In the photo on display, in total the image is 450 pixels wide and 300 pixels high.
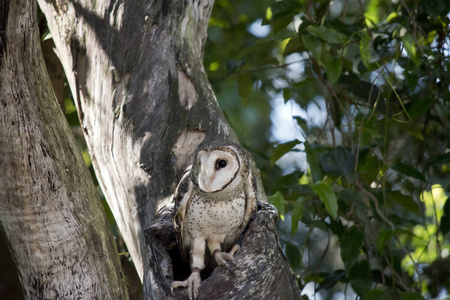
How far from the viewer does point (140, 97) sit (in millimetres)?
1621

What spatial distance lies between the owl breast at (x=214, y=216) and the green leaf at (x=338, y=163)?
63 cm

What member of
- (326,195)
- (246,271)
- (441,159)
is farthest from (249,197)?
(441,159)

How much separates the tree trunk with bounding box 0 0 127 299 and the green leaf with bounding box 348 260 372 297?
3.26 ft

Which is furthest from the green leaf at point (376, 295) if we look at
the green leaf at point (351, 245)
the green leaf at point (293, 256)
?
the green leaf at point (293, 256)

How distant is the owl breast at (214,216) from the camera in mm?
1337

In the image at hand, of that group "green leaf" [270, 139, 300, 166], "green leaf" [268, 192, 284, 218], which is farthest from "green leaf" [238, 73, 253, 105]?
"green leaf" [268, 192, 284, 218]

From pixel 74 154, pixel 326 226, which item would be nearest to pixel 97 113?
pixel 74 154

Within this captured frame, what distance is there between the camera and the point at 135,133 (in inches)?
63.1

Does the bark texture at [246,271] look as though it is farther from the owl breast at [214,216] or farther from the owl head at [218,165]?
the owl head at [218,165]

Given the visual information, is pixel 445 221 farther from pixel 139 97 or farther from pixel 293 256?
pixel 139 97

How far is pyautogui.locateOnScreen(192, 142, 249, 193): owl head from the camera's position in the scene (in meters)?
1.26

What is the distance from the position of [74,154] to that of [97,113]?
0.28 m

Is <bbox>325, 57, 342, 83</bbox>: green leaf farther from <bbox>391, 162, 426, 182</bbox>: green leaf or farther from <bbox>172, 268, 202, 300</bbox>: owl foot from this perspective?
<bbox>172, 268, 202, 300</bbox>: owl foot

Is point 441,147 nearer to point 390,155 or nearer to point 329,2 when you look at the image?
point 390,155
